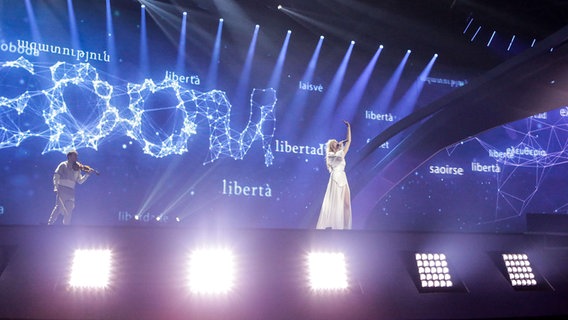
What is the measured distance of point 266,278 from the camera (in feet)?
6.58

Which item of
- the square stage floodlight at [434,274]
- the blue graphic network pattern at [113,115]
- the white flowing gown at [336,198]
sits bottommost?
the square stage floodlight at [434,274]

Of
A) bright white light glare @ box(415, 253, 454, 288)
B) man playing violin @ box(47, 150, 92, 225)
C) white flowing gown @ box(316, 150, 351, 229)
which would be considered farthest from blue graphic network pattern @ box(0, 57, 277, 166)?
bright white light glare @ box(415, 253, 454, 288)

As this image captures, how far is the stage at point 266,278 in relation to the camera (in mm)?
1821

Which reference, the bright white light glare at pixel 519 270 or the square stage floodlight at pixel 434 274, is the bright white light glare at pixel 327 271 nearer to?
the square stage floodlight at pixel 434 274

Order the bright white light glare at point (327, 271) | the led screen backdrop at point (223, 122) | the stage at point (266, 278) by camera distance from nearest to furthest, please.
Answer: the stage at point (266, 278)
the bright white light glare at point (327, 271)
the led screen backdrop at point (223, 122)

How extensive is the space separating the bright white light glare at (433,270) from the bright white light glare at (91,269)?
4.66 feet

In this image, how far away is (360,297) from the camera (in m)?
2.06

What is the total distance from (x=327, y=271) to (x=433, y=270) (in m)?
0.54

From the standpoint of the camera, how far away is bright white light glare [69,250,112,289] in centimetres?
185

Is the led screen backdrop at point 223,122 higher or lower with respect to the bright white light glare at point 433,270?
higher

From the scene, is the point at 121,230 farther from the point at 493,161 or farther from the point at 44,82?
the point at 493,161

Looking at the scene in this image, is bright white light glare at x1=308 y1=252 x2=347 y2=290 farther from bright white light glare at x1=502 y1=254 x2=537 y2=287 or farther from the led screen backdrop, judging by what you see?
the led screen backdrop

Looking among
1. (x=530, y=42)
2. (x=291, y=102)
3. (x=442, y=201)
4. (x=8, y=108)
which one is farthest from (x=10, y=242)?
(x=530, y=42)

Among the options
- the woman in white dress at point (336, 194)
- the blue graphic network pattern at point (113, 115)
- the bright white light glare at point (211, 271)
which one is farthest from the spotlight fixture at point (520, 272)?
the blue graphic network pattern at point (113, 115)
